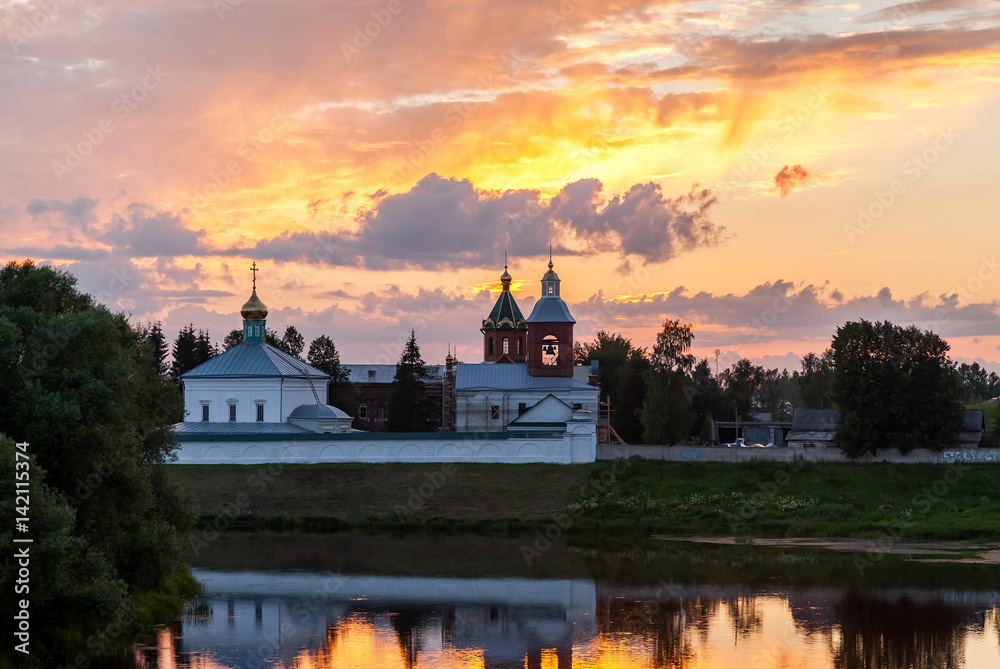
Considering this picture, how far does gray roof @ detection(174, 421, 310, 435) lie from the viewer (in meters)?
58.4

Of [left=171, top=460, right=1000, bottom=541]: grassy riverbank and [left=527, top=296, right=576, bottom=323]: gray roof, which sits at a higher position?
[left=527, top=296, right=576, bottom=323]: gray roof

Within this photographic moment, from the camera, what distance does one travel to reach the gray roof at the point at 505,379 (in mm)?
66375

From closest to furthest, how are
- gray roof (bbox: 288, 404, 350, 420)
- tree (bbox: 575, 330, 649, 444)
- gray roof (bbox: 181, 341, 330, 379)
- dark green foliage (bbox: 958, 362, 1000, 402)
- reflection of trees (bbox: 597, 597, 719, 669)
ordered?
1. reflection of trees (bbox: 597, 597, 719, 669)
2. gray roof (bbox: 288, 404, 350, 420)
3. gray roof (bbox: 181, 341, 330, 379)
4. tree (bbox: 575, 330, 649, 444)
5. dark green foliage (bbox: 958, 362, 1000, 402)

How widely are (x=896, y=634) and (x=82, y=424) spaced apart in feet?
55.3

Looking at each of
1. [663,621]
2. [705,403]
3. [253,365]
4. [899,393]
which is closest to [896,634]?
[663,621]

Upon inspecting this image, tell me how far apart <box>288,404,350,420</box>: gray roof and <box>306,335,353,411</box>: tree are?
74.1 feet

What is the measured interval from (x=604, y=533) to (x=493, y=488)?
6.99 metres

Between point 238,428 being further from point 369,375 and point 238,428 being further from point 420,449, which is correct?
point 369,375

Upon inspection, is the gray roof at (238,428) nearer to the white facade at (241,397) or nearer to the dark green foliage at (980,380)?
the white facade at (241,397)

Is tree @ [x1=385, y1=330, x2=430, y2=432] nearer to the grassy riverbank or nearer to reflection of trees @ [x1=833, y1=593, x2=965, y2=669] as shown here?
the grassy riverbank

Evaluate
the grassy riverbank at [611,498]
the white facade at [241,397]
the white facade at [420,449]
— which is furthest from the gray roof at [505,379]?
the grassy riverbank at [611,498]

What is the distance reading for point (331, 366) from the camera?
3396 inches

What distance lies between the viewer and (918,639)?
2406 centimetres

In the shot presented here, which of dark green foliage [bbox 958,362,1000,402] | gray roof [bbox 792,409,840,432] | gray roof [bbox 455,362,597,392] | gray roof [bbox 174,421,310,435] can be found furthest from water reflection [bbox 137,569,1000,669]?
dark green foliage [bbox 958,362,1000,402]
